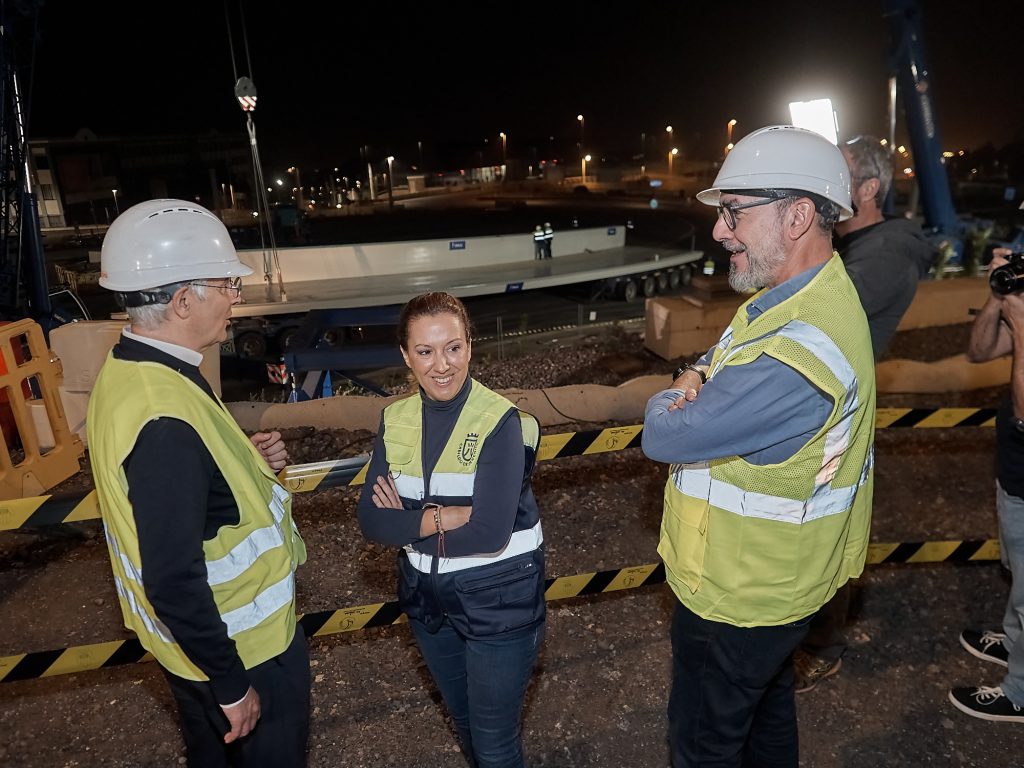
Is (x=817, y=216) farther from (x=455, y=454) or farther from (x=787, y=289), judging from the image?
(x=455, y=454)

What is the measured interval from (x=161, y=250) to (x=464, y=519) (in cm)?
119

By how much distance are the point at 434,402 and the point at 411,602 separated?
0.71 m

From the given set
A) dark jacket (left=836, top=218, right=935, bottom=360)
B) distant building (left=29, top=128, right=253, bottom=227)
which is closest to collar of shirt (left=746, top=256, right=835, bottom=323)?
dark jacket (left=836, top=218, right=935, bottom=360)

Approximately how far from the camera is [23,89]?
10.2 metres

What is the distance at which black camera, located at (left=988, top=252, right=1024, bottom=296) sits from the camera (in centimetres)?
271

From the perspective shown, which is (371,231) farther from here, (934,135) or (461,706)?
(461,706)

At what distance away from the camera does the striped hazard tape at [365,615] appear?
8.84ft

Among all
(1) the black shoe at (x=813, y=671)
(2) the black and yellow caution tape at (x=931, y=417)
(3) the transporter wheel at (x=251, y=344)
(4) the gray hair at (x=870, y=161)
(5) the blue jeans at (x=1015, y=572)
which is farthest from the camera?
(3) the transporter wheel at (x=251, y=344)

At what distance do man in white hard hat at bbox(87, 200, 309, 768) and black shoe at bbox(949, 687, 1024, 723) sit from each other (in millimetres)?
2998

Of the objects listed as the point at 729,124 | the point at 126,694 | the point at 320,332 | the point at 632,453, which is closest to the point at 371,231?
the point at 320,332

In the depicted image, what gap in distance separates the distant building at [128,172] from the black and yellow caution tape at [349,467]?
3033 cm

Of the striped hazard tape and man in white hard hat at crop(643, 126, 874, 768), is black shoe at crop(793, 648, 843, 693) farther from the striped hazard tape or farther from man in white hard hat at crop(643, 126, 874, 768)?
man in white hard hat at crop(643, 126, 874, 768)

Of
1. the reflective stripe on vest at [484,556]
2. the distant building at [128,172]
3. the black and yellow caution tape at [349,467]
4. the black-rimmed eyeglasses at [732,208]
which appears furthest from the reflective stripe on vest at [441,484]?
the distant building at [128,172]

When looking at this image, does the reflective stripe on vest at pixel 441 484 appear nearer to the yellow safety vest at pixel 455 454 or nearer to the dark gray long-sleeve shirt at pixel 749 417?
the yellow safety vest at pixel 455 454
